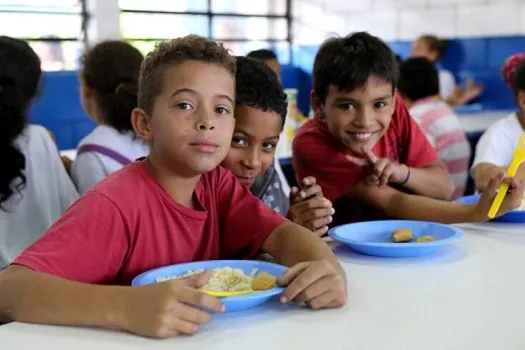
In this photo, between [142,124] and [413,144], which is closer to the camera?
[142,124]

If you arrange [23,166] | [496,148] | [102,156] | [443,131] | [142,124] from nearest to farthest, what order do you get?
[142,124] → [23,166] → [102,156] → [496,148] → [443,131]

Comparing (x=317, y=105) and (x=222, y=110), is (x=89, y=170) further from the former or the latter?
(x=222, y=110)

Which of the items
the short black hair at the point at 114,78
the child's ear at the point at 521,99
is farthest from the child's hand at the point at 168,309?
the child's ear at the point at 521,99

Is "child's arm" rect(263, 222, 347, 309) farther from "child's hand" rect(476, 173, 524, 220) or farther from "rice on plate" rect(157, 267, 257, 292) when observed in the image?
"child's hand" rect(476, 173, 524, 220)

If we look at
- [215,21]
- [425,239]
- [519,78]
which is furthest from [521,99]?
[215,21]

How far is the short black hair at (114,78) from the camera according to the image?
6.86 feet

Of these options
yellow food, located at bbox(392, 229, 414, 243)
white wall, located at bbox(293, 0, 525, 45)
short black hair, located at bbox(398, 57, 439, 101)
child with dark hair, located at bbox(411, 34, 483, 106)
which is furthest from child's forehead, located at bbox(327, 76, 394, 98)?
child with dark hair, located at bbox(411, 34, 483, 106)

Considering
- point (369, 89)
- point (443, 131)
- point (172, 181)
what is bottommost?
point (443, 131)

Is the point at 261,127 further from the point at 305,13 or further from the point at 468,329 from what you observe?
the point at 305,13

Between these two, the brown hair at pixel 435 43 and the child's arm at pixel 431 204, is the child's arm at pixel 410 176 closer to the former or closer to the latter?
the child's arm at pixel 431 204

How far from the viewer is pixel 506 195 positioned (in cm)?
153

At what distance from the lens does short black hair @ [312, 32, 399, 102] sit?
1.72m

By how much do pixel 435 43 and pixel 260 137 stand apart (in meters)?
4.35

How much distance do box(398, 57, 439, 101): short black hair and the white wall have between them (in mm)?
1413
